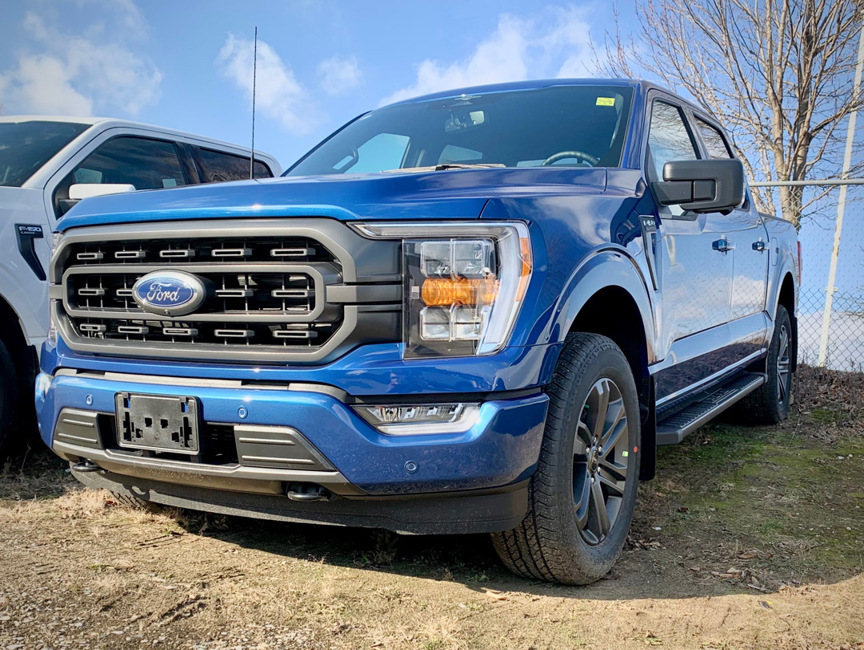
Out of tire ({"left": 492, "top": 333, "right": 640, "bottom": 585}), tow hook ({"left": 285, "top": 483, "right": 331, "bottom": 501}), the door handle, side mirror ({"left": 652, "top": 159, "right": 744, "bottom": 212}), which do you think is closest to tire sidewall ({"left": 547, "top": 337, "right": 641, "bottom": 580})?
tire ({"left": 492, "top": 333, "right": 640, "bottom": 585})

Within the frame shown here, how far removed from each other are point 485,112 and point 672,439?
5.78 feet

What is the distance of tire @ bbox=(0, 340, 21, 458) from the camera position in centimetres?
387

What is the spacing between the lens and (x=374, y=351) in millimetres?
2307

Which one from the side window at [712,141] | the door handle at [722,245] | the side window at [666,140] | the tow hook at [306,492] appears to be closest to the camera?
the tow hook at [306,492]

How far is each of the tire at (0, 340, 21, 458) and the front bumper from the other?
1.47 m

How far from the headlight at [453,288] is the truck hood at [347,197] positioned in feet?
0.18

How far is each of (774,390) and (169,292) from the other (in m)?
4.79

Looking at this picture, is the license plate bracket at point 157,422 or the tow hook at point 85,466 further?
the tow hook at point 85,466

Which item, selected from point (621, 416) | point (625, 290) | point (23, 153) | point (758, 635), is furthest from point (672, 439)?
point (23, 153)

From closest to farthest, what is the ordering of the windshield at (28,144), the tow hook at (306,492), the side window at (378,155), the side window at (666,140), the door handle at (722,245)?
the tow hook at (306,492) < the side window at (666,140) < the side window at (378,155) < the door handle at (722,245) < the windshield at (28,144)

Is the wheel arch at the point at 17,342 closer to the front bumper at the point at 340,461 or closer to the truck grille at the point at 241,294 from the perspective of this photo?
the truck grille at the point at 241,294

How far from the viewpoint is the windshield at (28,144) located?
14.1ft

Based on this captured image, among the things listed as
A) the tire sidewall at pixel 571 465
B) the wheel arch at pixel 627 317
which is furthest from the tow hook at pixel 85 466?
the wheel arch at pixel 627 317

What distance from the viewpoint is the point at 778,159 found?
11.5m
